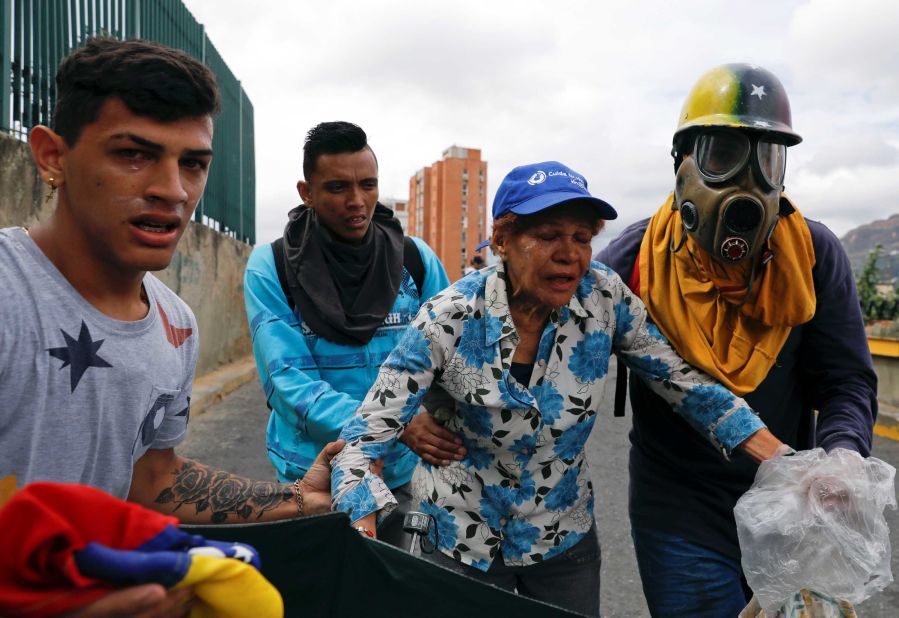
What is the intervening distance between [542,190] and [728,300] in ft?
2.24

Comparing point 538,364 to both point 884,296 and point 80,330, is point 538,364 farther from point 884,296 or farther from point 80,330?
point 884,296

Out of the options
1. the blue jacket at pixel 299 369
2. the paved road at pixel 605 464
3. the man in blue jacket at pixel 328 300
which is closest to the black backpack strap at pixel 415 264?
the man in blue jacket at pixel 328 300

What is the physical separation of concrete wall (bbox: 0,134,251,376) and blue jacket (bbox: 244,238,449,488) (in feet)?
7.90

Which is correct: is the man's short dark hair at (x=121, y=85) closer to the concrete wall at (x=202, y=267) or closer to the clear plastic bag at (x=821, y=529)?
the clear plastic bag at (x=821, y=529)

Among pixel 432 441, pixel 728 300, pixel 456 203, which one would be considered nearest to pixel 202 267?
pixel 432 441

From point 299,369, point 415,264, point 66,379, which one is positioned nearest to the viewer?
point 66,379

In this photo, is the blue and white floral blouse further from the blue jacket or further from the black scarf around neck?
the black scarf around neck

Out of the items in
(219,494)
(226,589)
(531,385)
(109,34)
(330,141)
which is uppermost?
(109,34)

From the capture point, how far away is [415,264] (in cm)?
287

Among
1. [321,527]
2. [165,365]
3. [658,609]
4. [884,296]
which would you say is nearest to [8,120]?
[165,365]

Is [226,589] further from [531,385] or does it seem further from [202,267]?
[202,267]

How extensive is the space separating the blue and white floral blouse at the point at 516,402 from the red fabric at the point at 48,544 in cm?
108

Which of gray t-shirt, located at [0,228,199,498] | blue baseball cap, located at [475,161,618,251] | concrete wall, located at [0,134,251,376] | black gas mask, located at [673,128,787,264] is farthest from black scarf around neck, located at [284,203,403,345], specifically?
concrete wall, located at [0,134,251,376]

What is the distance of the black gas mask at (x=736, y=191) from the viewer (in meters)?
1.99
